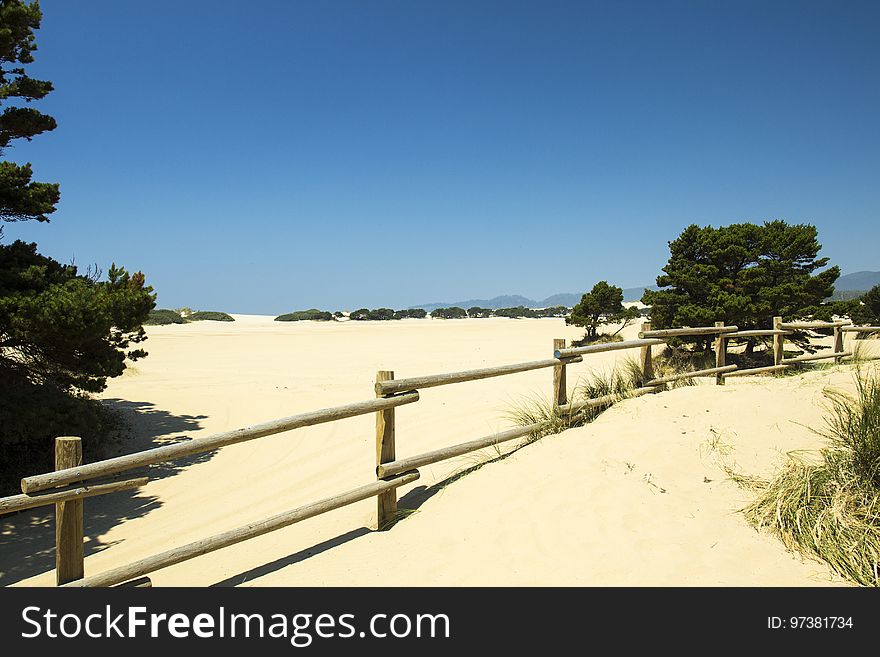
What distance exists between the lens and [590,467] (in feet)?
17.6

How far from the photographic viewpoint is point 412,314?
5497 centimetres

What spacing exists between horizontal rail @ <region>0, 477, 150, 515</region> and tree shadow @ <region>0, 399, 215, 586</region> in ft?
0.48

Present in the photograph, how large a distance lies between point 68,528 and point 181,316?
42455 mm

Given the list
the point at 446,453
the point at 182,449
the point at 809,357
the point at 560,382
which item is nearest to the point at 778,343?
the point at 809,357

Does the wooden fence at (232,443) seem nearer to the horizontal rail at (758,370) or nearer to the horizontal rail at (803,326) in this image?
the horizontal rail at (758,370)

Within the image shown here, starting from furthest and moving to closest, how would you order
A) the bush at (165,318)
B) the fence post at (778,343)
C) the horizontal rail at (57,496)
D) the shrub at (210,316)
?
the shrub at (210,316) < the bush at (165,318) < the fence post at (778,343) < the horizontal rail at (57,496)

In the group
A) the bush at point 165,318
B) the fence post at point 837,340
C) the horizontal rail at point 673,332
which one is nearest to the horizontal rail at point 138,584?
the horizontal rail at point 673,332

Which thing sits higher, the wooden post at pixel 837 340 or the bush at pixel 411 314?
the bush at pixel 411 314

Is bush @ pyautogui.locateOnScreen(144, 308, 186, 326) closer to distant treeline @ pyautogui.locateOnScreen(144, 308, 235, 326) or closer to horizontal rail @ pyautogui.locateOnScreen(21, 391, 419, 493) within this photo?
distant treeline @ pyautogui.locateOnScreen(144, 308, 235, 326)

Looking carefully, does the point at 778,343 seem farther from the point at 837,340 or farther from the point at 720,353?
the point at 837,340

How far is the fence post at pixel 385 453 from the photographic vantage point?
4848mm

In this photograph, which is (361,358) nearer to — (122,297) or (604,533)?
(122,297)

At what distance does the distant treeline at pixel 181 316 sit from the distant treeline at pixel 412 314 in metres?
5.20
